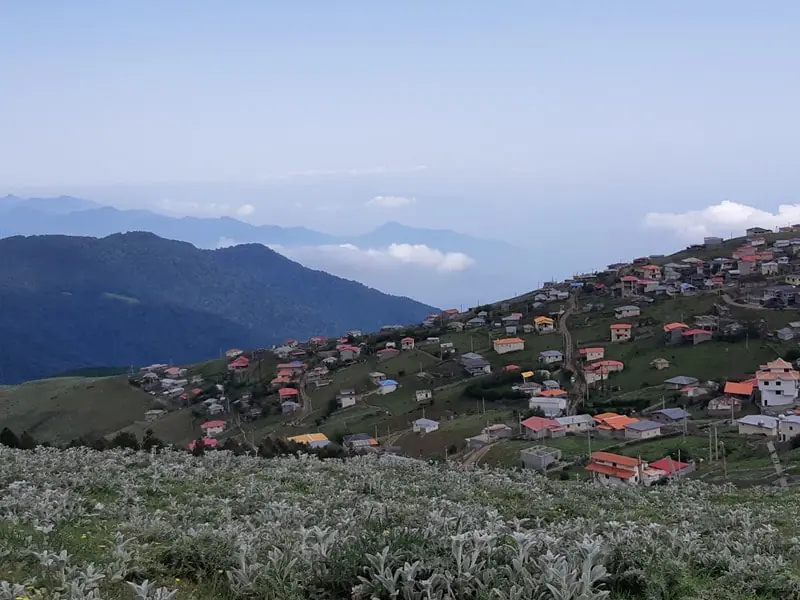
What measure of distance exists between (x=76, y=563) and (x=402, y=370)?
84.2 m

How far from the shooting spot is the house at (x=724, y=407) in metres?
56.7

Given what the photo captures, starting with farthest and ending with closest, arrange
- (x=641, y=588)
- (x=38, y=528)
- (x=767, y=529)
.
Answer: (x=767, y=529) < (x=38, y=528) < (x=641, y=588)

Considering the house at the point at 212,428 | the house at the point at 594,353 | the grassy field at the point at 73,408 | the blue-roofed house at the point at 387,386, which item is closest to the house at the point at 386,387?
the blue-roofed house at the point at 387,386

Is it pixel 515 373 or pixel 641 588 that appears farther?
pixel 515 373

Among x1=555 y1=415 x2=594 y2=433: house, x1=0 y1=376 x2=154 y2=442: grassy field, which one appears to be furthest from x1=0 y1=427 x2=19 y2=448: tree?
x1=0 y1=376 x2=154 y2=442: grassy field

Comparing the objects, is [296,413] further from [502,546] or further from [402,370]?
[502,546]

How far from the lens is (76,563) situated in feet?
23.1

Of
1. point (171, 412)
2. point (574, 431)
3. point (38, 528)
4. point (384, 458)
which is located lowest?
point (171, 412)

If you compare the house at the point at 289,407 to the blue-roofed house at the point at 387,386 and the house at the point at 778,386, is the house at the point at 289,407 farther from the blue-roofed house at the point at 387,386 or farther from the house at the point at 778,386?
the house at the point at 778,386

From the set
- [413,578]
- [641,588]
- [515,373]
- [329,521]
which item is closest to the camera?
[413,578]

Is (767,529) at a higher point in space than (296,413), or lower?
higher

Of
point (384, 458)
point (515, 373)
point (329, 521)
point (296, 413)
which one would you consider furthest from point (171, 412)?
point (329, 521)

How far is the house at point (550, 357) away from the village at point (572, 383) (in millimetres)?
168

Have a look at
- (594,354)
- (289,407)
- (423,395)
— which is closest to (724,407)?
(594,354)
